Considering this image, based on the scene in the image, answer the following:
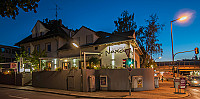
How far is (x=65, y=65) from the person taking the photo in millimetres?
27422

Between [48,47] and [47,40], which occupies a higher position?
[47,40]

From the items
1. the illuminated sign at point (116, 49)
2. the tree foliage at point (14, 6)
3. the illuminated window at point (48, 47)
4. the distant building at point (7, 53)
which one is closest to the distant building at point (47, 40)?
the illuminated window at point (48, 47)

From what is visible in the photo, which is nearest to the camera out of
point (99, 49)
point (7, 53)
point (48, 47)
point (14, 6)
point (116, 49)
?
point (14, 6)

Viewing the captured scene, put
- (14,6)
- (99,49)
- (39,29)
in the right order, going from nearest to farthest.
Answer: (14,6), (99,49), (39,29)

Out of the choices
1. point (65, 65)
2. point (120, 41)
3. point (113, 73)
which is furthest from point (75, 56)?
point (113, 73)

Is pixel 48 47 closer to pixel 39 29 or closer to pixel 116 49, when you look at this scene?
pixel 39 29

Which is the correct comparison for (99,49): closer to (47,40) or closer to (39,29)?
(47,40)

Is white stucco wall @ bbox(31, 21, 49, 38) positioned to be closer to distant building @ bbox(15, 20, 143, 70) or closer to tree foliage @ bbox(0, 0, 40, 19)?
distant building @ bbox(15, 20, 143, 70)

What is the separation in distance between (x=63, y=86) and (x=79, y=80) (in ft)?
8.85

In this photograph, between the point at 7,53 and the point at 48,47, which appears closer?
the point at 48,47

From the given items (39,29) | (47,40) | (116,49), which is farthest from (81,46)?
(39,29)

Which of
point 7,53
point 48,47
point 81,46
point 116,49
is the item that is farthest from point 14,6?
point 7,53

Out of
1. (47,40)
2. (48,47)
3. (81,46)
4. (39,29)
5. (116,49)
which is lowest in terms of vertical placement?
(116,49)

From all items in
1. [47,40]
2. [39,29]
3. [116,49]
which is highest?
[39,29]
